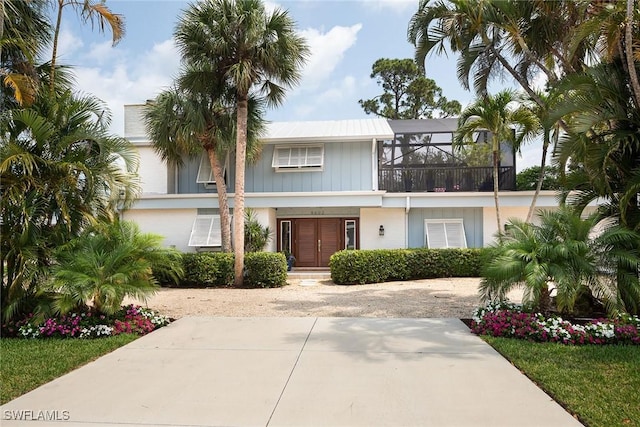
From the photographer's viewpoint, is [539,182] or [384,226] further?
[384,226]

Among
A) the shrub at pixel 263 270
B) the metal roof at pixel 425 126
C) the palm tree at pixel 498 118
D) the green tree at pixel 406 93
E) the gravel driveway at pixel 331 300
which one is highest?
the green tree at pixel 406 93

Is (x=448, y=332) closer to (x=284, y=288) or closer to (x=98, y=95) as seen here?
(x=284, y=288)

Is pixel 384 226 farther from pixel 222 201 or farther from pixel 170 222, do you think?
pixel 170 222

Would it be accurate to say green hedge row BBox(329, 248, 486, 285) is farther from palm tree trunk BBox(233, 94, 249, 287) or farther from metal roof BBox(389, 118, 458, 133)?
metal roof BBox(389, 118, 458, 133)

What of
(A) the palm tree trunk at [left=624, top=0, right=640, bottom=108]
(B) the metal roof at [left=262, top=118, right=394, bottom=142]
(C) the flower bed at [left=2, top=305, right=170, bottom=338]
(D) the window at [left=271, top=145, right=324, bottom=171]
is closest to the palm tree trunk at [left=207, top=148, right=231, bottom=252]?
(B) the metal roof at [left=262, top=118, right=394, bottom=142]

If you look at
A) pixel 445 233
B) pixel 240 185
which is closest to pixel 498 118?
pixel 445 233

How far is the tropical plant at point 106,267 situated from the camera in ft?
21.8

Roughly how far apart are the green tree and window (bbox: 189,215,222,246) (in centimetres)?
2114

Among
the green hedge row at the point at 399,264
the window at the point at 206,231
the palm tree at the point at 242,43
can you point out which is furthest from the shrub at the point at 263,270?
the window at the point at 206,231

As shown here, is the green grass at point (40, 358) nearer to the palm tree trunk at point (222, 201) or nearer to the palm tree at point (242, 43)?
the palm tree at point (242, 43)

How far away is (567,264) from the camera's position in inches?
260

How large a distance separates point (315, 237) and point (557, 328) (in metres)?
11.8

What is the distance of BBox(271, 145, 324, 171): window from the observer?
16.5m

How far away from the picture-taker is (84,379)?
16.0ft
